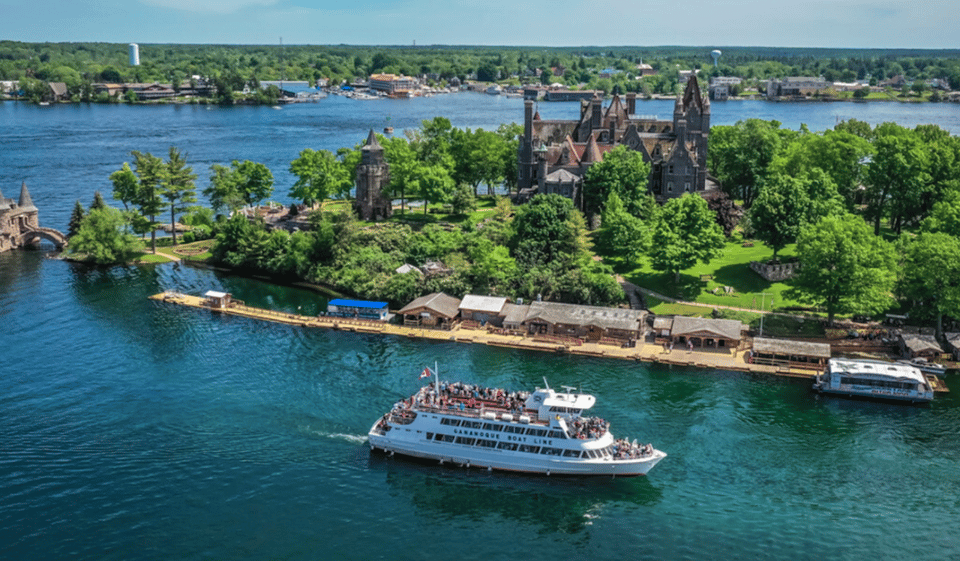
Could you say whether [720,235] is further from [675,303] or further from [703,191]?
[703,191]

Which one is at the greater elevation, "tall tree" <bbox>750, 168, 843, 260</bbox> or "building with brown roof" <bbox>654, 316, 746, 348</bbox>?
"tall tree" <bbox>750, 168, 843, 260</bbox>

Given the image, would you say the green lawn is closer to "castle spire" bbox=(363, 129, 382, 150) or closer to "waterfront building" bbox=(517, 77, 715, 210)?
"waterfront building" bbox=(517, 77, 715, 210)

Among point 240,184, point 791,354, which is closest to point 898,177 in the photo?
point 791,354

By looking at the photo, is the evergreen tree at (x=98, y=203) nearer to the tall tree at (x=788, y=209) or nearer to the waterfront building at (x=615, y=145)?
the waterfront building at (x=615, y=145)

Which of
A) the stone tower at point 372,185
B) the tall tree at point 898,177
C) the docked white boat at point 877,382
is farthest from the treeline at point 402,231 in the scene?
the tall tree at point 898,177

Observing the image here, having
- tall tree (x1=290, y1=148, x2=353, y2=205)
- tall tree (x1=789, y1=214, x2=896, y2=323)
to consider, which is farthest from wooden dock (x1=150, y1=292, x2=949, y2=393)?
tall tree (x1=290, y1=148, x2=353, y2=205)

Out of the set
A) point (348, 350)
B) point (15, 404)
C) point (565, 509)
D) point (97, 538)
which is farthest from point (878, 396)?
point (15, 404)
